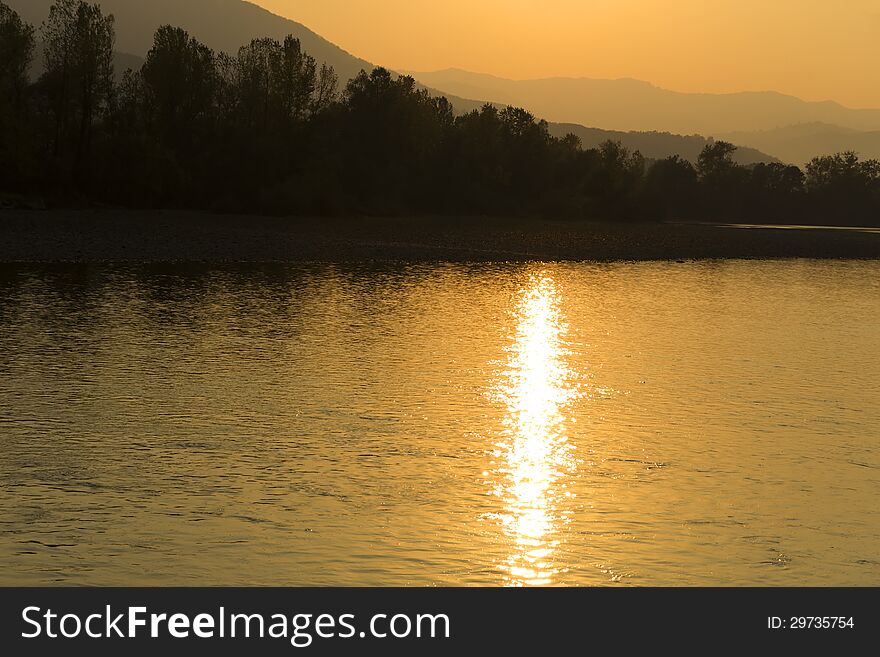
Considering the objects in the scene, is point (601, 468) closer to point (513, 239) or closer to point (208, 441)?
point (208, 441)

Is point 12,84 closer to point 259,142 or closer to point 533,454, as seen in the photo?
point 259,142

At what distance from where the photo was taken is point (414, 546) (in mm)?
13188

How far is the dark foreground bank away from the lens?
196ft

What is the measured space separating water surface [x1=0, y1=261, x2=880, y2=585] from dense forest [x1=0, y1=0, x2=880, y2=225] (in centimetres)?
5977

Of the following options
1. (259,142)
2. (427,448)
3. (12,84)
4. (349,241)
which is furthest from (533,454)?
(259,142)

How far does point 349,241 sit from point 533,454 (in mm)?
56488

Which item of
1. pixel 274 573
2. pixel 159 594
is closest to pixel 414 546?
pixel 274 573

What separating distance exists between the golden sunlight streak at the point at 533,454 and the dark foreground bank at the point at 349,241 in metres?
32.9

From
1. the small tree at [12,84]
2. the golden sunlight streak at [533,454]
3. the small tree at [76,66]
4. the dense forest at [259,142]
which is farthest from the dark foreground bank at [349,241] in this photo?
the golden sunlight streak at [533,454]

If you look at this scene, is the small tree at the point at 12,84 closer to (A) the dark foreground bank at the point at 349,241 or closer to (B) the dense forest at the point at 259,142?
(B) the dense forest at the point at 259,142

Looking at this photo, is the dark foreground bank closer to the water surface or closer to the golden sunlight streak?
the water surface

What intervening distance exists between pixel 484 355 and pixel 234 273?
25815 mm

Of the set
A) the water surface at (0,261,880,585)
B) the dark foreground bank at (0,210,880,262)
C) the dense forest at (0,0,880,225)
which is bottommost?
the water surface at (0,261,880,585)

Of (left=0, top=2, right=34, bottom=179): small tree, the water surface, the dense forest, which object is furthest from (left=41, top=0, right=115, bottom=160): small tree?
the water surface
